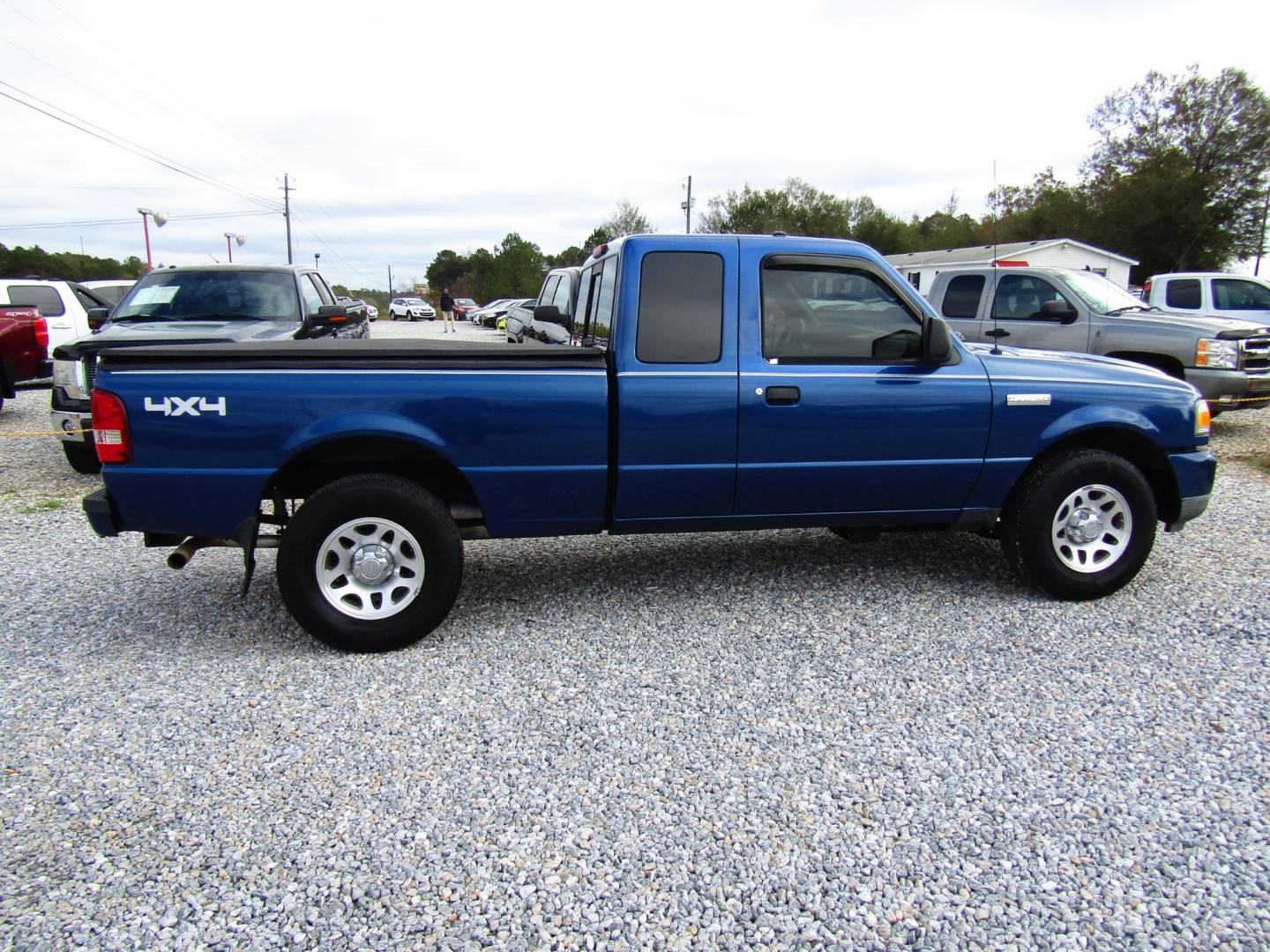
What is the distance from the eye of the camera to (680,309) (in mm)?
4324

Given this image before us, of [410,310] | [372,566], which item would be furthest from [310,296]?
[410,310]

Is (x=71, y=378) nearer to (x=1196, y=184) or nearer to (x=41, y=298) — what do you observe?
(x=41, y=298)

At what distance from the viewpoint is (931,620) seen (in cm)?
456

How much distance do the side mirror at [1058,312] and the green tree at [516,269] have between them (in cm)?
6133

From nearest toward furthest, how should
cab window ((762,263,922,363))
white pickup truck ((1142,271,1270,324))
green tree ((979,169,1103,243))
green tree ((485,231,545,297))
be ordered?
cab window ((762,263,922,363)) < white pickup truck ((1142,271,1270,324)) < green tree ((979,169,1103,243)) < green tree ((485,231,545,297))

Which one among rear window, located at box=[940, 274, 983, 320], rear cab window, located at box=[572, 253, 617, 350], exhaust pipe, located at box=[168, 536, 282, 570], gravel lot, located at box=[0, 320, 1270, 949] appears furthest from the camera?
rear window, located at box=[940, 274, 983, 320]

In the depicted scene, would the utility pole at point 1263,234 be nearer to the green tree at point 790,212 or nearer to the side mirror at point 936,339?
the green tree at point 790,212

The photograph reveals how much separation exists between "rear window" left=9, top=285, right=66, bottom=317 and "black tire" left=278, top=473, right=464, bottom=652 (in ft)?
39.2

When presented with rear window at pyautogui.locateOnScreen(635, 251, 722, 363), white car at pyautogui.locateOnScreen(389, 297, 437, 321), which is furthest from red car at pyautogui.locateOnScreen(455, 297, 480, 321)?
rear window at pyautogui.locateOnScreen(635, 251, 722, 363)

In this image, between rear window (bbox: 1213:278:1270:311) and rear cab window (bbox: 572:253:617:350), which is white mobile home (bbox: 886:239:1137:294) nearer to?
rear window (bbox: 1213:278:1270:311)

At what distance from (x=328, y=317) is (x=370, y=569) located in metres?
4.10

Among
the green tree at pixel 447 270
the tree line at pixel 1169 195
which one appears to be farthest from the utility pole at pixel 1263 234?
the green tree at pixel 447 270

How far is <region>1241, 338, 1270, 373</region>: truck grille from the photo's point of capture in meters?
9.70

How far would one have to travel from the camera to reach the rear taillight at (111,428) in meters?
3.79
